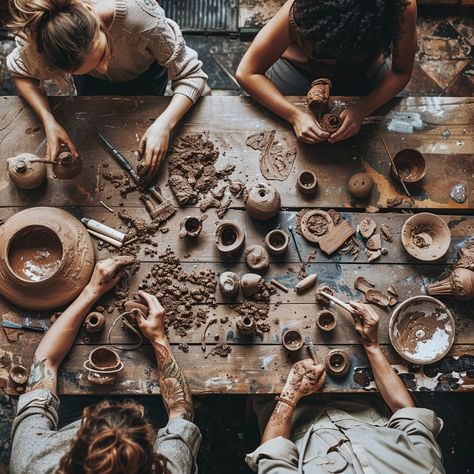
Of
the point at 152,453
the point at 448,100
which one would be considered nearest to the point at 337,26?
the point at 448,100

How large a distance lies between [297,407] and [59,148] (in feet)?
5.96

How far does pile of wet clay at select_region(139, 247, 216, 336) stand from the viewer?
2.64 metres

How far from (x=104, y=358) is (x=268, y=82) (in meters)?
1.68

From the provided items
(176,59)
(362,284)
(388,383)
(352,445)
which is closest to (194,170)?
(176,59)

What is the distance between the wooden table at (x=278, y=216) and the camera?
259 centimetres

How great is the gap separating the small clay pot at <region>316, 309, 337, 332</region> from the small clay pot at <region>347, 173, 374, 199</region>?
2.06 feet

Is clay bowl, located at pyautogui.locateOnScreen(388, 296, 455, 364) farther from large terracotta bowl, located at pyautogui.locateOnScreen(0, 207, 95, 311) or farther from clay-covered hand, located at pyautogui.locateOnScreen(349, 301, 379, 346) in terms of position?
large terracotta bowl, located at pyautogui.locateOnScreen(0, 207, 95, 311)

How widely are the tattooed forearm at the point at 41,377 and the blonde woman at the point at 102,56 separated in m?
1.05

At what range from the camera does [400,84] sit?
2912 mm

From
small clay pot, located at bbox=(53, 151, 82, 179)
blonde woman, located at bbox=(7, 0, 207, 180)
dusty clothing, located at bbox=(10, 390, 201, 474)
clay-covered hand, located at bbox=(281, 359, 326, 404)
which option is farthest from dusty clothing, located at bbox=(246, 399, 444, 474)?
small clay pot, located at bbox=(53, 151, 82, 179)

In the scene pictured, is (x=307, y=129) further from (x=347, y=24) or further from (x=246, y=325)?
(x=246, y=325)

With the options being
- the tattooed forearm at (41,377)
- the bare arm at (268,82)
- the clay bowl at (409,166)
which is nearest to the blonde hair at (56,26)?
the bare arm at (268,82)

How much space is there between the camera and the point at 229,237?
273cm

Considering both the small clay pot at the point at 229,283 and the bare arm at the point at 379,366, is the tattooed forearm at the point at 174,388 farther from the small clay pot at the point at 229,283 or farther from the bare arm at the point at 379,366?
the bare arm at the point at 379,366
